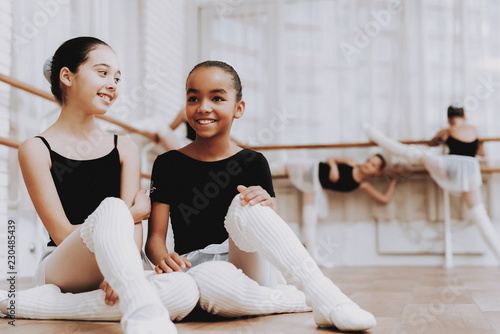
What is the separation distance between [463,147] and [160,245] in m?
2.66

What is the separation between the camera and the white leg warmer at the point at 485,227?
10.8ft

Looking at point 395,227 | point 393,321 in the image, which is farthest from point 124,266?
point 395,227

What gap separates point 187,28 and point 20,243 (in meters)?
2.23

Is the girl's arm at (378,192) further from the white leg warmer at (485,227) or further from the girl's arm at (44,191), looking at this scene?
the girl's arm at (44,191)

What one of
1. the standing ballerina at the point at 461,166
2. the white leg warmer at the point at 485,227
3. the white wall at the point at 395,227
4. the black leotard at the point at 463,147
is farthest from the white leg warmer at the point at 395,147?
the white leg warmer at the point at 485,227

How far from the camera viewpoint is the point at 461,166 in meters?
3.30

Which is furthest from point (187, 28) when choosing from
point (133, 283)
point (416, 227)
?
point (133, 283)

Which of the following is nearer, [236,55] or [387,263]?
[387,263]

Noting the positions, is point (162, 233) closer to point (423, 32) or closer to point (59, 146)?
point (59, 146)

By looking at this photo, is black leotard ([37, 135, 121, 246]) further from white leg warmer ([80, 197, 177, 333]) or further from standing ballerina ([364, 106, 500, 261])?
standing ballerina ([364, 106, 500, 261])

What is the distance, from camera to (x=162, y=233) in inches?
45.1

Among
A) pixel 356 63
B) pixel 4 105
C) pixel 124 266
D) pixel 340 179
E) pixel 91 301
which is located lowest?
pixel 340 179

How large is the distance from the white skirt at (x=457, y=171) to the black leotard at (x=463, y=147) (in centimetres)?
4

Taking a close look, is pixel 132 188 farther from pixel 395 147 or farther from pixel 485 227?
pixel 485 227
